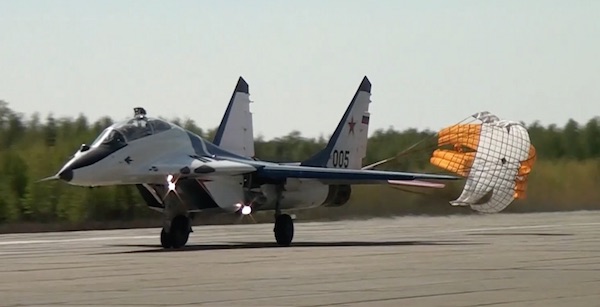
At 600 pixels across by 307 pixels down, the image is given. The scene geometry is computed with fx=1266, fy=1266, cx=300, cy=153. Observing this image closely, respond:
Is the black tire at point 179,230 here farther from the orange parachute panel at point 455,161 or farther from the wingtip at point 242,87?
the orange parachute panel at point 455,161

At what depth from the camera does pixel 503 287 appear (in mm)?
13359

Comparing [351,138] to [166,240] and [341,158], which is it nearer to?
[341,158]

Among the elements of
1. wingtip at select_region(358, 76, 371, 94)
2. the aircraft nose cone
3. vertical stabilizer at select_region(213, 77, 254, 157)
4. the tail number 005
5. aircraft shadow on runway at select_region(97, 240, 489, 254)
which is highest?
wingtip at select_region(358, 76, 371, 94)

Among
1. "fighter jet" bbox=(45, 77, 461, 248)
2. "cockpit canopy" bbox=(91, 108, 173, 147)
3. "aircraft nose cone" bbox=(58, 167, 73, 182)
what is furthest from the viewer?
"cockpit canopy" bbox=(91, 108, 173, 147)

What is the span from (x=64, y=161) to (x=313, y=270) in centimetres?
2071

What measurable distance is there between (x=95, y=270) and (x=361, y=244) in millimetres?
7576

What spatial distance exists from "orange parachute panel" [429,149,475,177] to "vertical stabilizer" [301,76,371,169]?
5.64 metres

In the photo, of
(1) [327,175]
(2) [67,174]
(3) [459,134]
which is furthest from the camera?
(3) [459,134]

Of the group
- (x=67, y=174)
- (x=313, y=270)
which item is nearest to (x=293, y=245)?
(x=67, y=174)

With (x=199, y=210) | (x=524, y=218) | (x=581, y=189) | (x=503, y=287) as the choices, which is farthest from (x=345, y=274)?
(x=581, y=189)

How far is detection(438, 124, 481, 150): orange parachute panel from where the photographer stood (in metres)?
32.1

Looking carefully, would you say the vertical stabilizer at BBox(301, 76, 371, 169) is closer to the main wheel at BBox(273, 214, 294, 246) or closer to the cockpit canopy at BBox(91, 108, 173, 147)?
the main wheel at BBox(273, 214, 294, 246)

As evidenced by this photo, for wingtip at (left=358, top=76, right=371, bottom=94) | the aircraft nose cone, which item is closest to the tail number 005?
wingtip at (left=358, top=76, right=371, bottom=94)

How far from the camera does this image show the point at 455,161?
3281cm
